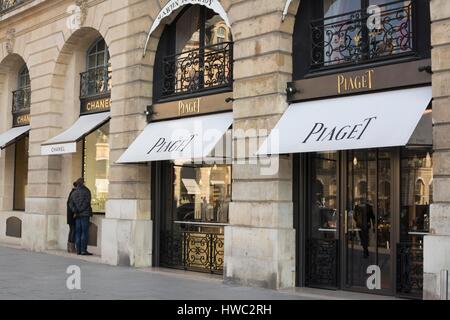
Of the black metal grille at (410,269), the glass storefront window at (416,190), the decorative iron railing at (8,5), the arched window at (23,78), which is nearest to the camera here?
the black metal grille at (410,269)

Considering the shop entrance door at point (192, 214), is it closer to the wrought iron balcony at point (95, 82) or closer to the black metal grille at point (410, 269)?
the wrought iron balcony at point (95, 82)

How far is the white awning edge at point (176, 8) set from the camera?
12195 mm

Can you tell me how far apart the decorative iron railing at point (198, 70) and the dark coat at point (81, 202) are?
3668 millimetres

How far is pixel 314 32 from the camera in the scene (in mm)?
11242

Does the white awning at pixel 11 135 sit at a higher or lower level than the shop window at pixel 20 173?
higher

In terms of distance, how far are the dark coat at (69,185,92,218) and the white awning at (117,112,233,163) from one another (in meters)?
2.71

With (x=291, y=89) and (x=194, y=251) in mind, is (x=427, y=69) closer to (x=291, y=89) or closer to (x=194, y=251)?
(x=291, y=89)

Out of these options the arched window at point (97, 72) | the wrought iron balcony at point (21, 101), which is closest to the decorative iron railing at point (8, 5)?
the wrought iron balcony at point (21, 101)

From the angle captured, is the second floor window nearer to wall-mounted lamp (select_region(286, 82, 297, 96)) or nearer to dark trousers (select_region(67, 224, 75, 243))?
dark trousers (select_region(67, 224, 75, 243))

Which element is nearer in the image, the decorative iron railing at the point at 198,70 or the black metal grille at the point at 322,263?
the black metal grille at the point at 322,263

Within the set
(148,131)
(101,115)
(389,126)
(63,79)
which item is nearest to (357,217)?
(389,126)

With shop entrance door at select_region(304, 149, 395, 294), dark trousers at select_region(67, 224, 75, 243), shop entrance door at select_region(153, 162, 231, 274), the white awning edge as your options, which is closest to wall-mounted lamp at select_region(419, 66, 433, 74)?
shop entrance door at select_region(304, 149, 395, 294)

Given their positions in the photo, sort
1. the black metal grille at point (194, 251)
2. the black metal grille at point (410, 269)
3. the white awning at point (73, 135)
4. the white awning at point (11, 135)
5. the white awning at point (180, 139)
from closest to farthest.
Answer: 1. the black metal grille at point (410, 269)
2. the white awning at point (180, 139)
3. the black metal grille at point (194, 251)
4. the white awning at point (73, 135)
5. the white awning at point (11, 135)

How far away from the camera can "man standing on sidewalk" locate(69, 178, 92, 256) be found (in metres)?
16.2
